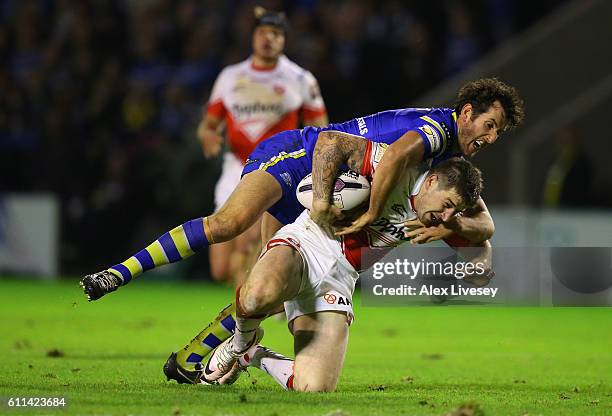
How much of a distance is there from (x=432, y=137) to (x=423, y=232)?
21.8 inches

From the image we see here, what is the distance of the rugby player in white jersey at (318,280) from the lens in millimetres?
6762

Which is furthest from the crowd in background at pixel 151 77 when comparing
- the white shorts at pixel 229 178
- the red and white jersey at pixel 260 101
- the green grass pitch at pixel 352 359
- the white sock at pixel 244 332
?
the white sock at pixel 244 332

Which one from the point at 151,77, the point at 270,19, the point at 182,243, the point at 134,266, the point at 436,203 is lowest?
the point at 134,266

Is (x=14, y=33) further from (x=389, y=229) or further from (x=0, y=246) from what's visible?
(x=389, y=229)

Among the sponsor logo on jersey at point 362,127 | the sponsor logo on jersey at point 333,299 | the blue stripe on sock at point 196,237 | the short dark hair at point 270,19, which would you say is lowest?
the sponsor logo on jersey at point 333,299

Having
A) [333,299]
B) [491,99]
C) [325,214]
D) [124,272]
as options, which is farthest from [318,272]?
[491,99]

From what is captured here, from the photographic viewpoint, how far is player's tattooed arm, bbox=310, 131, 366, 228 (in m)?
6.89

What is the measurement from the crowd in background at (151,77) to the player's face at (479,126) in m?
8.47

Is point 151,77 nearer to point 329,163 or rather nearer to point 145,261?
point 145,261

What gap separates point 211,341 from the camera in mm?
7422

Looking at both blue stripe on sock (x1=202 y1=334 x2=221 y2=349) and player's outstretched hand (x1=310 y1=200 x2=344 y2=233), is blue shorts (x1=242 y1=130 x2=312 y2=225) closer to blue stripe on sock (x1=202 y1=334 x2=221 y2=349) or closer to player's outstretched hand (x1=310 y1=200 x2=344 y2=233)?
player's outstretched hand (x1=310 y1=200 x2=344 y2=233)

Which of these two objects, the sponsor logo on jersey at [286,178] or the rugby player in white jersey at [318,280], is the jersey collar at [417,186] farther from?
the sponsor logo on jersey at [286,178]

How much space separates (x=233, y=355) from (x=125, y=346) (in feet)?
8.90

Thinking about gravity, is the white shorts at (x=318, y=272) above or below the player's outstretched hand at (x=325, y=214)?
below
